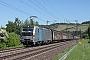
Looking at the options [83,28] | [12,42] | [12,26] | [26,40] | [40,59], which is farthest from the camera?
[83,28]

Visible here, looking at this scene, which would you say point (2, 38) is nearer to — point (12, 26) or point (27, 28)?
point (27, 28)

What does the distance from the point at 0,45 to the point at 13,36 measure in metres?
8.11

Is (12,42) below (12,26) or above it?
below

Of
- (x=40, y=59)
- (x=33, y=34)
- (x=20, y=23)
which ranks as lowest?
(x=40, y=59)

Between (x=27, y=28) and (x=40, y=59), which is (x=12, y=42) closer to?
(x=27, y=28)

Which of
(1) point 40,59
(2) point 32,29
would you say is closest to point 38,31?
(2) point 32,29

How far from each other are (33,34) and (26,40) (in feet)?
4.68

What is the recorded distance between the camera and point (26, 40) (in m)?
34.6

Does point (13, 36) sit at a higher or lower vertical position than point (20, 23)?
lower

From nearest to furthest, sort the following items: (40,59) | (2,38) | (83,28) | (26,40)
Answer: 1. (40,59)
2. (2,38)
3. (26,40)
4. (83,28)

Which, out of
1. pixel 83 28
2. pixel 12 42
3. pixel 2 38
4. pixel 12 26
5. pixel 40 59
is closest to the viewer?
pixel 40 59

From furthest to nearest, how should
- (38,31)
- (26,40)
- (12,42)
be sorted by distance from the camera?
(12,42)
(38,31)
(26,40)

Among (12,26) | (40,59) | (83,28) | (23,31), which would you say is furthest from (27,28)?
(83,28)

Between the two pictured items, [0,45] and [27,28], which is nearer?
[0,45]
